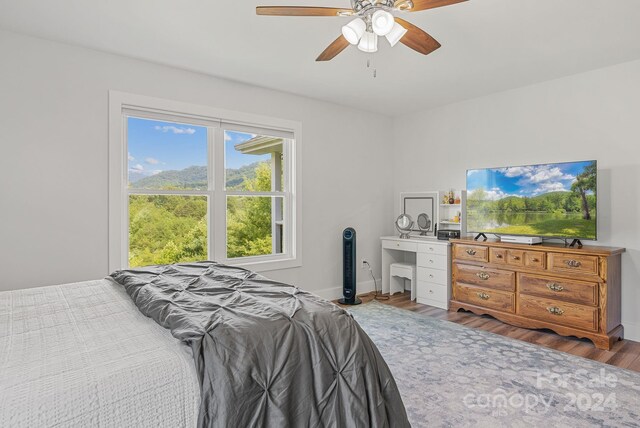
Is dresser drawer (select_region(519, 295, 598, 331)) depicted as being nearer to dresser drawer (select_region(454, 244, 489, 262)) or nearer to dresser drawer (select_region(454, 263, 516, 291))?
dresser drawer (select_region(454, 263, 516, 291))

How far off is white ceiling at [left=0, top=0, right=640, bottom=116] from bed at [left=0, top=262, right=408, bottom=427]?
199cm

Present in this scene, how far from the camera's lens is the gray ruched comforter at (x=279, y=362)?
120cm

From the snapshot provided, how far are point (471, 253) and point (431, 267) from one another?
56 cm

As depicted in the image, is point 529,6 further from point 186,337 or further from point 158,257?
point 158,257

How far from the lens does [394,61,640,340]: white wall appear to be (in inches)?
137

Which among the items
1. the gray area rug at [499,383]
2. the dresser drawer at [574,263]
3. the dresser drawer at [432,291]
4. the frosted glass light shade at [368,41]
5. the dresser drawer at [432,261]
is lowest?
the gray area rug at [499,383]

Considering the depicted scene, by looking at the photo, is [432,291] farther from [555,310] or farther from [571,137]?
[571,137]

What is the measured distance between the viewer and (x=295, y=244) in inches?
176

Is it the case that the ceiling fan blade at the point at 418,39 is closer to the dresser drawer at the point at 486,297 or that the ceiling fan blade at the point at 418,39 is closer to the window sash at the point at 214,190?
the window sash at the point at 214,190

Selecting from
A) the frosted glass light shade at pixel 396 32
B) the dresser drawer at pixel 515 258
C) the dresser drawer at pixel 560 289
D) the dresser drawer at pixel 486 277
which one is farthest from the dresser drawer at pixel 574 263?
the frosted glass light shade at pixel 396 32

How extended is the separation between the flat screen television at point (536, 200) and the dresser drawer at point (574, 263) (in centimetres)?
30

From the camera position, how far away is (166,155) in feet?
12.0

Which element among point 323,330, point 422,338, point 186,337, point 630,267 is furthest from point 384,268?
point 186,337

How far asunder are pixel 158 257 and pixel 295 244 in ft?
5.09
